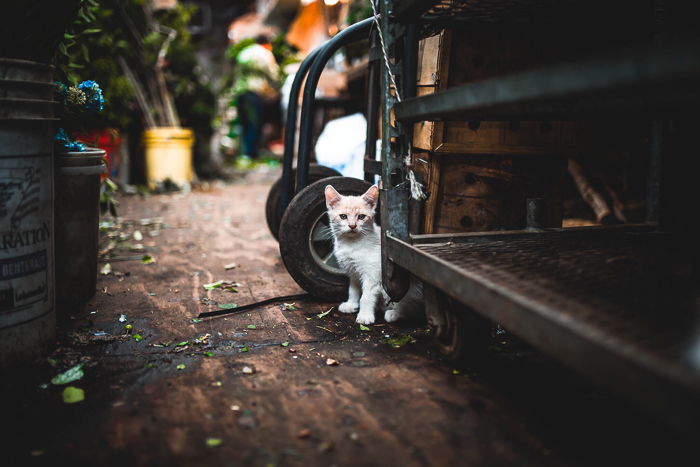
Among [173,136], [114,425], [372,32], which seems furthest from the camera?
[173,136]

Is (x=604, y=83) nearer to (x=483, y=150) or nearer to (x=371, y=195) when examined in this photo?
(x=483, y=150)

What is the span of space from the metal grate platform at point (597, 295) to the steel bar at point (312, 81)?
0.96 m

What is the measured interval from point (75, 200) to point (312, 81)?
4.36 ft

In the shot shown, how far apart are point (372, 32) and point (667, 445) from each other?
2344mm

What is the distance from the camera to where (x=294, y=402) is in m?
1.61

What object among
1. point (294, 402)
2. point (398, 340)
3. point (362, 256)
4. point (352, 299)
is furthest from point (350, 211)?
point (294, 402)

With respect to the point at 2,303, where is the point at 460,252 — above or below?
above

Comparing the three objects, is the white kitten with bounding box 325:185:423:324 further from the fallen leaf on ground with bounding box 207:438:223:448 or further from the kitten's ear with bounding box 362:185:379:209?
the fallen leaf on ground with bounding box 207:438:223:448

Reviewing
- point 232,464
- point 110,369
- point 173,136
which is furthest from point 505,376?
point 173,136

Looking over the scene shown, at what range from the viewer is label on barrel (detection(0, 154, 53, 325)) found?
1680mm

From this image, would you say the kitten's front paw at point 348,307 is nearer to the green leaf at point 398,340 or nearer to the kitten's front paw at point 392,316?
the kitten's front paw at point 392,316

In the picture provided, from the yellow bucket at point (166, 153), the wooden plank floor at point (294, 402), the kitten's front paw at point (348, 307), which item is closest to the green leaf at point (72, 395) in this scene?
the wooden plank floor at point (294, 402)

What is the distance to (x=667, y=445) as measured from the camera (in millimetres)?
1334

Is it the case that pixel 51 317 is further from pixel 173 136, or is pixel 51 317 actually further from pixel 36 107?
pixel 173 136
